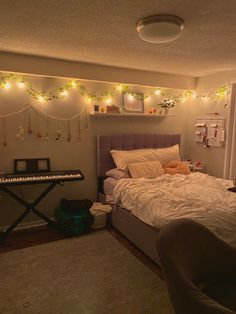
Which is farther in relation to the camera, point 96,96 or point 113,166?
point 113,166

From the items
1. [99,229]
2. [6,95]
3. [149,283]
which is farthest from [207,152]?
[6,95]

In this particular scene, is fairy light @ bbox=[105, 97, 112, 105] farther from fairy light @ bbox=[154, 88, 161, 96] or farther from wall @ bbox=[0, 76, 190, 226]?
fairy light @ bbox=[154, 88, 161, 96]

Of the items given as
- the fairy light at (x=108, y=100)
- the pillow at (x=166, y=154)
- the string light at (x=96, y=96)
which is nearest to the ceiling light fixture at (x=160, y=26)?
the string light at (x=96, y=96)

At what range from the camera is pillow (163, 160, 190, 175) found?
12.3 ft

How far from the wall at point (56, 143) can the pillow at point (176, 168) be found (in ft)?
2.67

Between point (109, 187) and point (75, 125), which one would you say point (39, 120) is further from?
point (109, 187)

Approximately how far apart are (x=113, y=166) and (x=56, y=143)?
3.14 ft

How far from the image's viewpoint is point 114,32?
224 centimetres

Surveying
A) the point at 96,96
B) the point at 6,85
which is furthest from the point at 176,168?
the point at 6,85

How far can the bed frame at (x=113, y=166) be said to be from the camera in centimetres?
265

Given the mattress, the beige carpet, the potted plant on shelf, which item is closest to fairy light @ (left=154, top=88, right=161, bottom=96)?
the potted plant on shelf

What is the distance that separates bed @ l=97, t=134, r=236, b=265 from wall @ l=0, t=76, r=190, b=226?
6.5 inches

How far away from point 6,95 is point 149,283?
110 inches

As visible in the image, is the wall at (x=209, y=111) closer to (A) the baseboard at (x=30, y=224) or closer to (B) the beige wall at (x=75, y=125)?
(B) the beige wall at (x=75, y=125)
